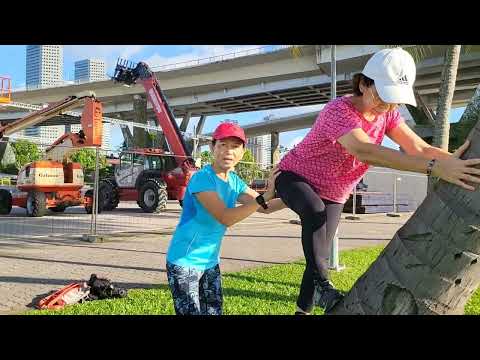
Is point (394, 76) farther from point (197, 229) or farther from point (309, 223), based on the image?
point (197, 229)

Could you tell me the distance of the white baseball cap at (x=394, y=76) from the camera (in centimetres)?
227

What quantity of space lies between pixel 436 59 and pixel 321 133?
30375 mm

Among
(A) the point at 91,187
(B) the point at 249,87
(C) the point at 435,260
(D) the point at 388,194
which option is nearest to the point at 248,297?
(C) the point at 435,260

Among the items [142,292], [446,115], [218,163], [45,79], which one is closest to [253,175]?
[446,115]

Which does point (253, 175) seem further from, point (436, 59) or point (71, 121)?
point (436, 59)

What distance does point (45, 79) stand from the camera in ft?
152

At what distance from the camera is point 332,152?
2.68 meters

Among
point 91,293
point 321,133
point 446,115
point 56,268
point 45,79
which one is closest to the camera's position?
point 321,133

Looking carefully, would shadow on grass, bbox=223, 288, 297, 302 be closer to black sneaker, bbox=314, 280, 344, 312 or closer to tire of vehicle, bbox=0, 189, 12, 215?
black sneaker, bbox=314, 280, 344, 312

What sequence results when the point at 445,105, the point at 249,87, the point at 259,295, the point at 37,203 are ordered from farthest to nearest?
the point at 249,87 < the point at 37,203 < the point at 445,105 < the point at 259,295

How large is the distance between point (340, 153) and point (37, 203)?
50.0ft

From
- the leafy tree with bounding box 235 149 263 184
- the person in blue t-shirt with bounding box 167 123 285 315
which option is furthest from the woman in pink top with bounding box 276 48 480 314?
the leafy tree with bounding box 235 149 263 184

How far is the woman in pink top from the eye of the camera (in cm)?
227

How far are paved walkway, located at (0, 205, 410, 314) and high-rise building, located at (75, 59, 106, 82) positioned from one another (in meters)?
29.8
